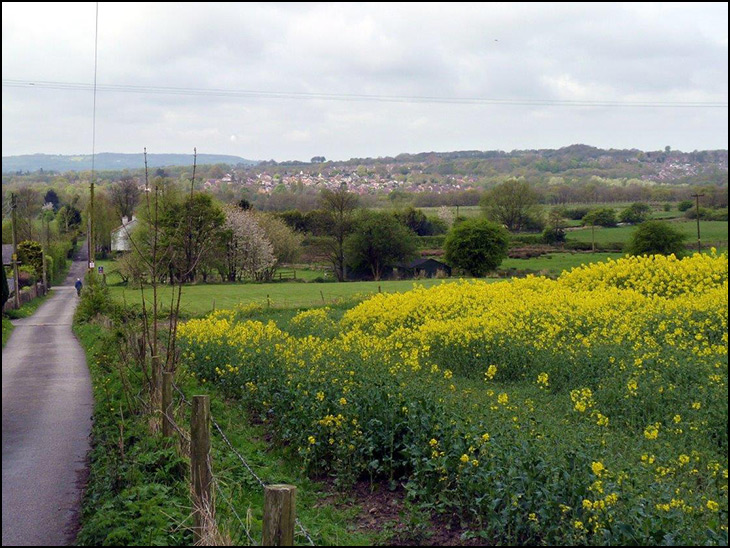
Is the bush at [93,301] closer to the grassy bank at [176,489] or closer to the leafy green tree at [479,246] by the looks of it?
the grassy bank at [176,489]

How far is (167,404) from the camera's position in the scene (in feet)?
27.7

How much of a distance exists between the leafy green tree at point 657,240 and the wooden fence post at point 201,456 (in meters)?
Answer: 35.5

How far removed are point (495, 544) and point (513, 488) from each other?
43cm

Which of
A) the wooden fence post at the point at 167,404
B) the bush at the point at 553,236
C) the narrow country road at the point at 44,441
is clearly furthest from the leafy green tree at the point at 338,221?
the wooden fence post at the point at 167,404

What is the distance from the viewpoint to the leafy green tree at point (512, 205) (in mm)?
71975

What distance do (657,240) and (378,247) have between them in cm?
2521

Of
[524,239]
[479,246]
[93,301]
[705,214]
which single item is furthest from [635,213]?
[93,301]

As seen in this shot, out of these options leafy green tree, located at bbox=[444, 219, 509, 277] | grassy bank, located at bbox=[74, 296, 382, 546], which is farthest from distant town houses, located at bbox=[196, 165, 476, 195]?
grassy bank, located at bbox=[74, 296, 382, 546]

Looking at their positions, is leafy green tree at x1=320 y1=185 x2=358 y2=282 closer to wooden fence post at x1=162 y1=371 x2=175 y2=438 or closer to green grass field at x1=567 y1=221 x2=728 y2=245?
green grass field at x1=567 y1=221 x2=728 y2=245

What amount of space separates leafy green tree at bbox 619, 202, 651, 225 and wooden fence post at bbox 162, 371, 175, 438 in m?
47.8

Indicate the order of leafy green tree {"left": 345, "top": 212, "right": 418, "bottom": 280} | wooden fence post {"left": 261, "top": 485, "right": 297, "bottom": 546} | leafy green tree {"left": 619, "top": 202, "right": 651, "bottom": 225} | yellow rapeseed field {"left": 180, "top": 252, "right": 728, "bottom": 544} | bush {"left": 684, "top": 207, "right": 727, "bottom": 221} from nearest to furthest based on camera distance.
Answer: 1. wooden fence post {"left": 261, "top": 485, "right": 297, "bottom": 546}
2. yellow rapeseed field {"left": 180, "top": 252, "right": 728, "bottom": 544}
3. bush {"left": 684, "top": 207, "right": 727, "bottom": 221}
4. leafy green tree {"left": 619, "top": 202, "right": 651, "bottom": 225}
5. leafy green tree {"left": 345, "top": 212, "right": 418, "bottom": 280}

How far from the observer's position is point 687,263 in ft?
58.2

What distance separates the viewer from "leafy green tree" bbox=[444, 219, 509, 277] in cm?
5791

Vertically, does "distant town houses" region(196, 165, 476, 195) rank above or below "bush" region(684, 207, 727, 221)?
above
